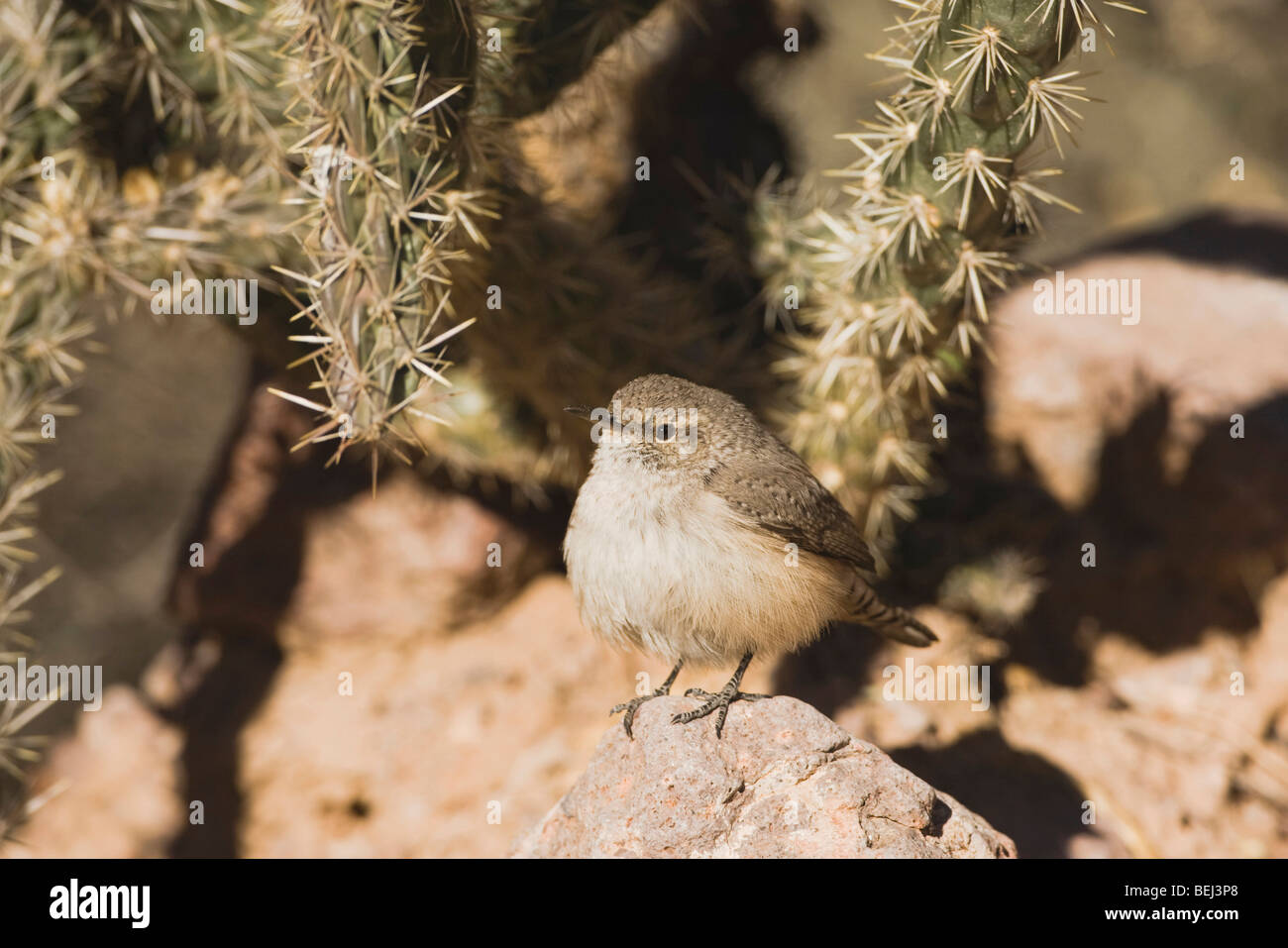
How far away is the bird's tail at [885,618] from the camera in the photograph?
3887 mm

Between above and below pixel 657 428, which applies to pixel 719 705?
below

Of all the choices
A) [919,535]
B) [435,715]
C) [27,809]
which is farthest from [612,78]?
[27,809]

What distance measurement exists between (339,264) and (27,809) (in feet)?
7.91

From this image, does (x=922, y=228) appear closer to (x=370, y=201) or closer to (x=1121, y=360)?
(x=370, y=201)

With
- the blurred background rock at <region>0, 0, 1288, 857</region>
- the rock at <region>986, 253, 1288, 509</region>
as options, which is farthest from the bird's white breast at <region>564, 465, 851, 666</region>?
the rock at <region>986, 253, 1288, 509</region>

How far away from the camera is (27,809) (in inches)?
159

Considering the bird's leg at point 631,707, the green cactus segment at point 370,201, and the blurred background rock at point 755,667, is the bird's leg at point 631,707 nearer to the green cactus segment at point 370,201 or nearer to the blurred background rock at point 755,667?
the green cactus segment at point 370,201

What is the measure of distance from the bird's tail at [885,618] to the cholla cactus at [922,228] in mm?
627

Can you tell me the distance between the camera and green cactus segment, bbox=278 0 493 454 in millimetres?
3211

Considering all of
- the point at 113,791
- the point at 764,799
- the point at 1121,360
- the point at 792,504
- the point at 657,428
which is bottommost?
the point at 113,791

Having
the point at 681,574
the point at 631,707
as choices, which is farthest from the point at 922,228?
the point at 631,707

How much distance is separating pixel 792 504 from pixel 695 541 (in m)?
0.44

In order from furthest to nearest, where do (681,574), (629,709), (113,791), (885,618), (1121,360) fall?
(1121,360)
(113,791)
(885,618)
(629,709)
(681,574)

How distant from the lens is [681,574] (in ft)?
10.9
